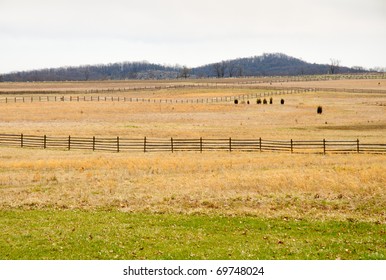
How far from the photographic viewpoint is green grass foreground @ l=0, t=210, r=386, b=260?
579 inches

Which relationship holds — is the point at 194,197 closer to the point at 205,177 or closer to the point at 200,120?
the point at 205,177

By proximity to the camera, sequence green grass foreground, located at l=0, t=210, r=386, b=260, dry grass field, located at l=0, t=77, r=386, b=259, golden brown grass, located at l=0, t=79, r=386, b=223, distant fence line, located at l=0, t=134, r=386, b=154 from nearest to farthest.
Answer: green grass foreground, located at l=0, t=210, r=386, b=260 < dry grass field, located at l=0, t=77, r=386, b=259 < golden brown grass, located at l=0, t=79, r=386, b=223 < distant fence line, located at l=0, t=134, r=386, b=154

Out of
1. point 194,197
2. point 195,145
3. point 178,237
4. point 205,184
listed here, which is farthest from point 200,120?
point 178,237

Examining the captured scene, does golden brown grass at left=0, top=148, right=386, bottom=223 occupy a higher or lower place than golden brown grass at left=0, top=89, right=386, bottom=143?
lower

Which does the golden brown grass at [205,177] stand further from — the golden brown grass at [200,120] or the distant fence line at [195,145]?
the distant fence line at [195,145]

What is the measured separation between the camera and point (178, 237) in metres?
16.6

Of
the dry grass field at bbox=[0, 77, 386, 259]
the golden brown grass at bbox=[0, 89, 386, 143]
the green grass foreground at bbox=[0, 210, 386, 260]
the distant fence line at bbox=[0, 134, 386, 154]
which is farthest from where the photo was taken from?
the golden brown grass at bbox=[0, 89, 386, 143]

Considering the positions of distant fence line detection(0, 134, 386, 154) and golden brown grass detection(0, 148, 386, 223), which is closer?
golden brown grass detection(0, 148, 386, 223)

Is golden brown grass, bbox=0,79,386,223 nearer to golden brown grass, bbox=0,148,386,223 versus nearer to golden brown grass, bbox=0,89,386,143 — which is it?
golden brown grass, bbox=0,148,386,223

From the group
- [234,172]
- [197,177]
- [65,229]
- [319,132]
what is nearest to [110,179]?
[197,177]

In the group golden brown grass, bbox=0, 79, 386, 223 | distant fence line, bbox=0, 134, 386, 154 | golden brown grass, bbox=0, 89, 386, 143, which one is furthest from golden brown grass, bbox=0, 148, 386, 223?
golden brown grass, bbox=0, 89, 386, 143

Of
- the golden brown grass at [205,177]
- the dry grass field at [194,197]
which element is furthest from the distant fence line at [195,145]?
the golden brown grass at [205,177]

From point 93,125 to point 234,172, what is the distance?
123 ft
